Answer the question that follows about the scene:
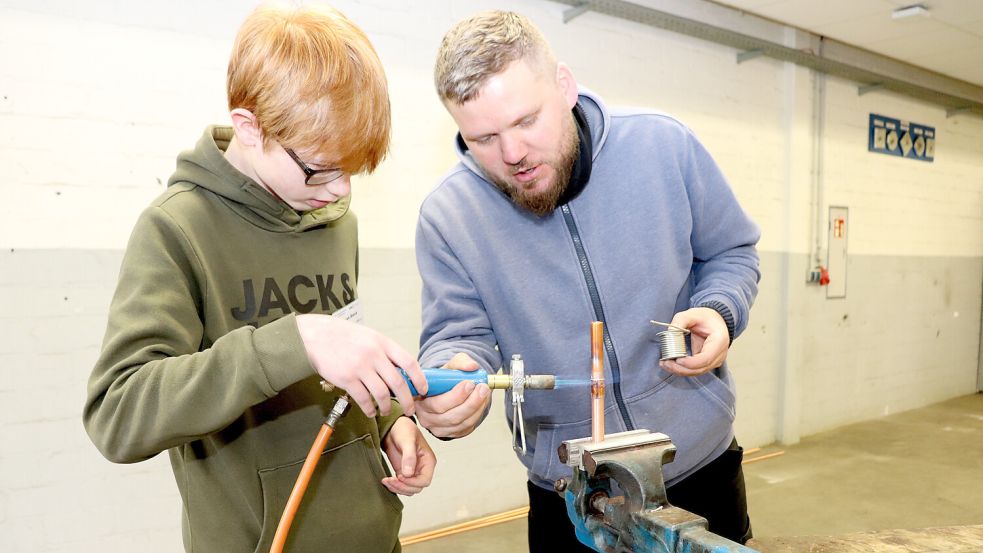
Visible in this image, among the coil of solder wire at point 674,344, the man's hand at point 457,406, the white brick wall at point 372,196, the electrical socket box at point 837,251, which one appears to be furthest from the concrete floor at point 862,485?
the man's hand at point 457,406

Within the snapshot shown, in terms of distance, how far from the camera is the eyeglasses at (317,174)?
101 cm

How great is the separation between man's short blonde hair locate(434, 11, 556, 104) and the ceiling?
3246mm

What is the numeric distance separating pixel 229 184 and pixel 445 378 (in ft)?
1.48

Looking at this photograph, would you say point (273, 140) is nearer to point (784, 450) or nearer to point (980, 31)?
point (784, 450)

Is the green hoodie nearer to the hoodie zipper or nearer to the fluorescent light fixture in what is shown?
the hoodie zipper

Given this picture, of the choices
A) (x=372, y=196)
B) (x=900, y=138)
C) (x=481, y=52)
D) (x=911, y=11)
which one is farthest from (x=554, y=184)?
(x=900, y=138)

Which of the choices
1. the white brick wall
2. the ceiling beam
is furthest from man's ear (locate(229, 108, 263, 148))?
the ceiling beam

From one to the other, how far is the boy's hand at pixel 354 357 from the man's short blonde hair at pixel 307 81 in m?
0.30

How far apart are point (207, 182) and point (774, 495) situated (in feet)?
12.2

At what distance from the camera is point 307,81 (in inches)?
37.6

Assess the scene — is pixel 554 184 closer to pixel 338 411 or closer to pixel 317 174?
pixel 317 174

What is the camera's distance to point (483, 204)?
4.97ft

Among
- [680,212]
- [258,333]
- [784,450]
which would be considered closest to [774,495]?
[784,450]

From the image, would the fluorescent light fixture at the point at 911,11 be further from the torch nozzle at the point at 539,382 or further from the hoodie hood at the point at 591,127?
the torch nozzle at the point at 539,382
